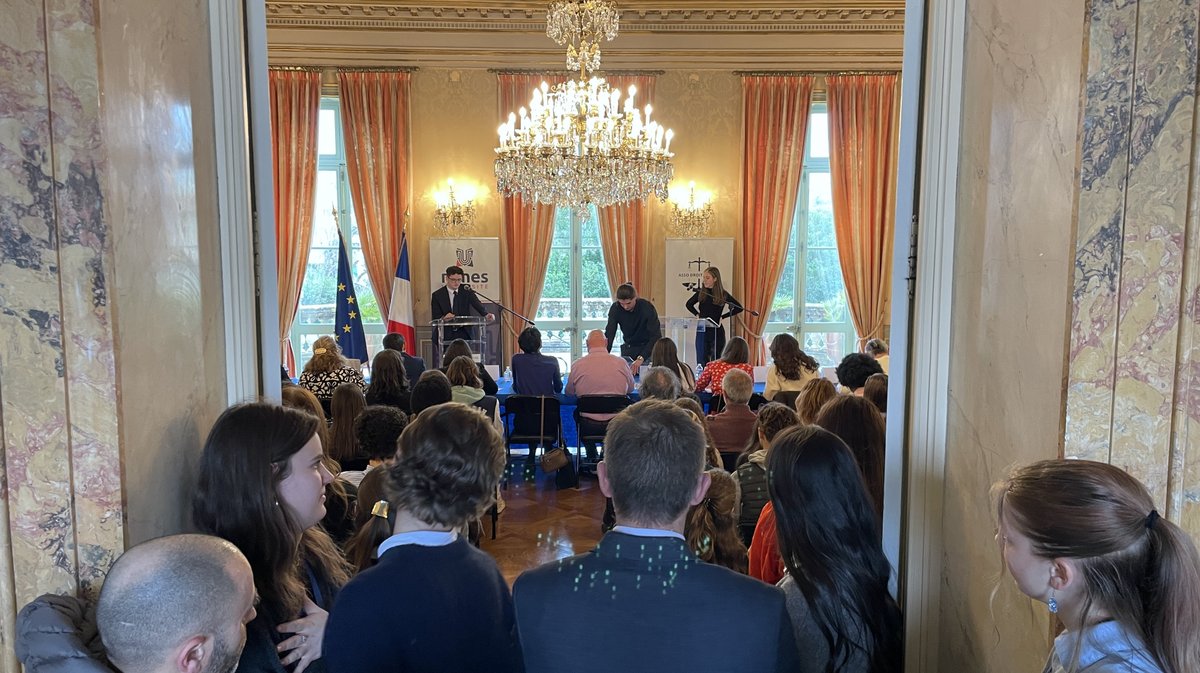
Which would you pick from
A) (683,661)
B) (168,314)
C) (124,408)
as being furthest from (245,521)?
(683,661)

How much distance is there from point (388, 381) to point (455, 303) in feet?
12.7

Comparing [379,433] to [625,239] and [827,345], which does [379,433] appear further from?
[827,345]

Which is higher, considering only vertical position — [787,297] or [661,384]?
[787,297]

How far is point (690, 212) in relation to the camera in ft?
31.7

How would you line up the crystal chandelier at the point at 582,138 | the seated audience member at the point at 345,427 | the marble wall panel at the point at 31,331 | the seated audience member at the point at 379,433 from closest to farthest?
the marble wall panel at the point at 31,331, the seated audience member at the point at 379,433, the seated audience member at the point at 345,427, the crystal chandelier at the point at 582,138

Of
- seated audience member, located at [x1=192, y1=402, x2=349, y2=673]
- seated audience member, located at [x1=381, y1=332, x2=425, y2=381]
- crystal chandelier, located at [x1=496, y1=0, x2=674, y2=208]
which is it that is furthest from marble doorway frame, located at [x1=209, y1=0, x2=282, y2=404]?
crystal chandelier, located at [x1=496, y1=0, x2=674, y2=208]

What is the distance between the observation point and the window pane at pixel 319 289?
31.8 ft

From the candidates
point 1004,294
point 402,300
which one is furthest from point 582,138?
point 1004,294

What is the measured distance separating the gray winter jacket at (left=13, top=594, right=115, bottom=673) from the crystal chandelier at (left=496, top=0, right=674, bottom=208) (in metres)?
5.52

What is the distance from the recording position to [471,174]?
9547 millimetres

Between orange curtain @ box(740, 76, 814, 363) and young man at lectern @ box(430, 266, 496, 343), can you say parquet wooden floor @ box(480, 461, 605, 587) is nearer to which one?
young man at lectern @ box(430, 266, 496, 343)

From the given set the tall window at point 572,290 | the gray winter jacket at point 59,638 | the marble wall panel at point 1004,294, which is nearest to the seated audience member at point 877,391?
the marble wall panel at point 1004,294

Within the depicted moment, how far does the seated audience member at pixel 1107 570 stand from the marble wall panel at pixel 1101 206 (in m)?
0.33

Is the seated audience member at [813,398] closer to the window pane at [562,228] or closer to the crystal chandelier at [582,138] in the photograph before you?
the crystal chandelier at [582,138]
